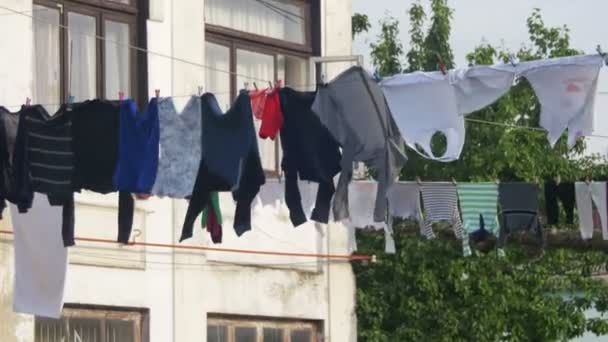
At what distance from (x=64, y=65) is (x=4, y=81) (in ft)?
3.56

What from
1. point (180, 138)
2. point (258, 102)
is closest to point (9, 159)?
point (180, 138)

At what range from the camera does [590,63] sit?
14.9 metres

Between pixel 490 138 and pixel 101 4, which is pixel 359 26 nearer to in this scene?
pixel 490 138

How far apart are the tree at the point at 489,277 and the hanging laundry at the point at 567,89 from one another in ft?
27.5

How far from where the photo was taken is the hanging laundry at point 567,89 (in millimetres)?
15039

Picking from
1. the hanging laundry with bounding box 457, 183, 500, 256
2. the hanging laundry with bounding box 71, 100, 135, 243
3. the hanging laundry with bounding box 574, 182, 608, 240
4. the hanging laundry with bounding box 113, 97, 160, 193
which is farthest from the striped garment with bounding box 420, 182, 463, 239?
the hanging laundry with bounding box 71, 100, 135, 243

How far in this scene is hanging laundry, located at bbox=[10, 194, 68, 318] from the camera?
16609 mm

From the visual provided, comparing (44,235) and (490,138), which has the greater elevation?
(490,138)

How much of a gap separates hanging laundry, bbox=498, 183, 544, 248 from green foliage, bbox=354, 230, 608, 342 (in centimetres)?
562

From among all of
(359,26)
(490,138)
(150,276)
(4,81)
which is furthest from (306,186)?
(359,26)

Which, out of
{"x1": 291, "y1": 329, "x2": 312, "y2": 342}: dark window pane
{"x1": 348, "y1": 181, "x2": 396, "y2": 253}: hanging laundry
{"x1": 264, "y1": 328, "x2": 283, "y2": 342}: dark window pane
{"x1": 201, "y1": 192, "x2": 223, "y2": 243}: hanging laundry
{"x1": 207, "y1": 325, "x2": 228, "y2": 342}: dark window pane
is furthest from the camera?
{"x1": 291, "y1": 329, "x2": 312, "y2": 342}: dark window pane

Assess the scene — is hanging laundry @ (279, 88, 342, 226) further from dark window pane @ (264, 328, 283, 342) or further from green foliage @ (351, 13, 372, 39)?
green foliage @ (351, 13, 372, 39)

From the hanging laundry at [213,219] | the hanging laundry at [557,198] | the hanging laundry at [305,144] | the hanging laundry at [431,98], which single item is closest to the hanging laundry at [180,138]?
the hanging laundry at [305,144]

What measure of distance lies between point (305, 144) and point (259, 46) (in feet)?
18.5
